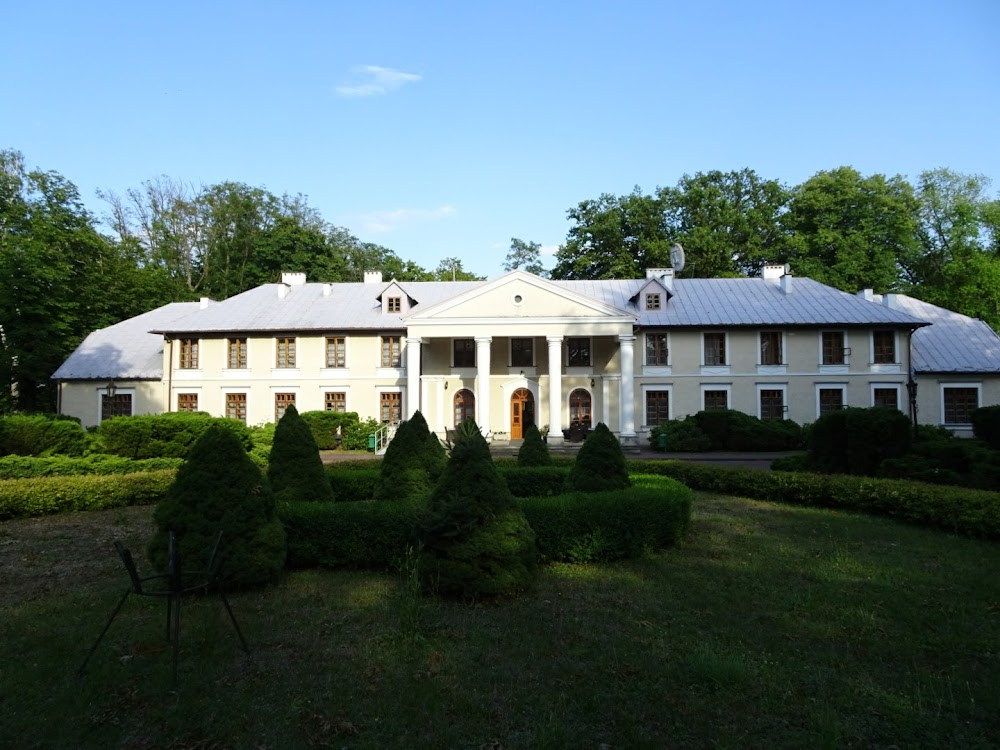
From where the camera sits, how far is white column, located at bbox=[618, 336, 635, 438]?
28.1 meters

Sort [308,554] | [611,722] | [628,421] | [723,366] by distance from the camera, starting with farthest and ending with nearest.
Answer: [723,366] < [628,421] < [308,554] < [611,722]

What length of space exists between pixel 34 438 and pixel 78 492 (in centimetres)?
632

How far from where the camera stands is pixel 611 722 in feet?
14.2

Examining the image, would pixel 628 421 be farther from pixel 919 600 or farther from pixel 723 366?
pixel 919 600

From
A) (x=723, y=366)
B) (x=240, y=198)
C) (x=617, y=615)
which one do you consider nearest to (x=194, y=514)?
(x=617, y=615)

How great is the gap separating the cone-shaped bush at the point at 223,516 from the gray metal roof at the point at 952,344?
102 feet

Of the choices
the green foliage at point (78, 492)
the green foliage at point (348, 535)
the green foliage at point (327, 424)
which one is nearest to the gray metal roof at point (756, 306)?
the green foliage at point (327, 424)

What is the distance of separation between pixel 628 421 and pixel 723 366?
5.89 meters

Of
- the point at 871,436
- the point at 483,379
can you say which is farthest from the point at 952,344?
the point at 483,379

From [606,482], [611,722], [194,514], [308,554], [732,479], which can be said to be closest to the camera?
[611,722]

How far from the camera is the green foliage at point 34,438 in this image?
17.3 metres

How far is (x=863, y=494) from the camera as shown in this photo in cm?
1191

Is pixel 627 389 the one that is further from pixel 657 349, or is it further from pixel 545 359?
pixel 545 359

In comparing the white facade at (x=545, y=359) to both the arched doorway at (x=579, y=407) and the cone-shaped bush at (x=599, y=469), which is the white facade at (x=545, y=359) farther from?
the cone-shaped bush at (x=599, y=469)
